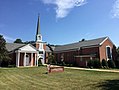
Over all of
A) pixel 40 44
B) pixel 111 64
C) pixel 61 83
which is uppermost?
pixel 40 44

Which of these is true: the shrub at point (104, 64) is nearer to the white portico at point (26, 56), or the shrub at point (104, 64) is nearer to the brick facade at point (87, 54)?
the brick facade at point (87, 54)

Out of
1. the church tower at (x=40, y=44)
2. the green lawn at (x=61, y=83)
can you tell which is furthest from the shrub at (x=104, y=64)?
the church tower at (x=40, y=44)

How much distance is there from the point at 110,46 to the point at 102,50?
3.39m

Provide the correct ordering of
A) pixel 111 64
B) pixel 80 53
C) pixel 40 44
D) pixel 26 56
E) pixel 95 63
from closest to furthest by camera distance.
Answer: pixel 95 63 < pixel 111 64 < pixel 26 56 < pixel 80 53 < pixel 40 44

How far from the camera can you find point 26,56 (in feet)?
129

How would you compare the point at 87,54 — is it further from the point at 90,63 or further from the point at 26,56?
the point at 26,56

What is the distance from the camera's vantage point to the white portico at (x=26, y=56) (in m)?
36.6

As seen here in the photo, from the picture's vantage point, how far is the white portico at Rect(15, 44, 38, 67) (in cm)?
3662

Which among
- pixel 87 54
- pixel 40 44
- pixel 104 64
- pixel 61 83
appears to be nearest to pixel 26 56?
pixel 40 44

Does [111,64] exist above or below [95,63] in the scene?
below

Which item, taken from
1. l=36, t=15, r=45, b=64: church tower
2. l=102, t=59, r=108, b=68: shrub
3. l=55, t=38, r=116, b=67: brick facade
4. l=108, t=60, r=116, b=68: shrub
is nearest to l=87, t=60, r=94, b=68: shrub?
l=55, t=38, r=116, b=67: brick facade

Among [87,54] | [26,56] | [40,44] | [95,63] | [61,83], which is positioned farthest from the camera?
[40,44]

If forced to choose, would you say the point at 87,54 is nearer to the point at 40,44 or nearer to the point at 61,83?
the point at 40,44

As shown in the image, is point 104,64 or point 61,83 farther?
point 104,64
